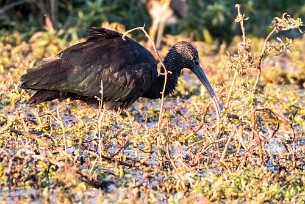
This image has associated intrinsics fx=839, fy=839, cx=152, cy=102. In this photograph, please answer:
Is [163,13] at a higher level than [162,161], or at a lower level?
higher

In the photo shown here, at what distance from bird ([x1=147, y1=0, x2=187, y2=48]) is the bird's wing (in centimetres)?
390

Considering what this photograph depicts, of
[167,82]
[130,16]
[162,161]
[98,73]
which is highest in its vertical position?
[130,16]

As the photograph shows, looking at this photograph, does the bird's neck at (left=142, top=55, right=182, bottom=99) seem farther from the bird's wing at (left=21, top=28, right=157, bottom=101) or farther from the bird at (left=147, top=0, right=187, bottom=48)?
the bird at (left=147, top=0, right=187, bottom=48)

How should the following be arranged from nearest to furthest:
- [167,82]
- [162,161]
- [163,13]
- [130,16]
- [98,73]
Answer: [162,161]
[98,73]
[167,82]
[163,13]
[130,16]

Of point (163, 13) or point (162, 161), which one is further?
point (163, 13)

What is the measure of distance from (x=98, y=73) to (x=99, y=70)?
0.08 ft

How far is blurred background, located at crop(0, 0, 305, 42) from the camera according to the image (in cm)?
1005

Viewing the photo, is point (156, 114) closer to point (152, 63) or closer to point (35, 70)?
point (152, 63)

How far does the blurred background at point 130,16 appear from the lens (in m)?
10.0

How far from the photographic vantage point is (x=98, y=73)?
6238 millimetres

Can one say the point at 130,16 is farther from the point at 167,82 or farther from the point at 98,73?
the point at 98,73

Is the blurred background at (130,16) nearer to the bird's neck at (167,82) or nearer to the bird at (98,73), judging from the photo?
the bird's neck at (167,82)

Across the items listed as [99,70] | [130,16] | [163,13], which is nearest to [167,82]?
[99,70]

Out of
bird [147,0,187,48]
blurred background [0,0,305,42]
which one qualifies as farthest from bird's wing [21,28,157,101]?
bird [147,0,187,48]
